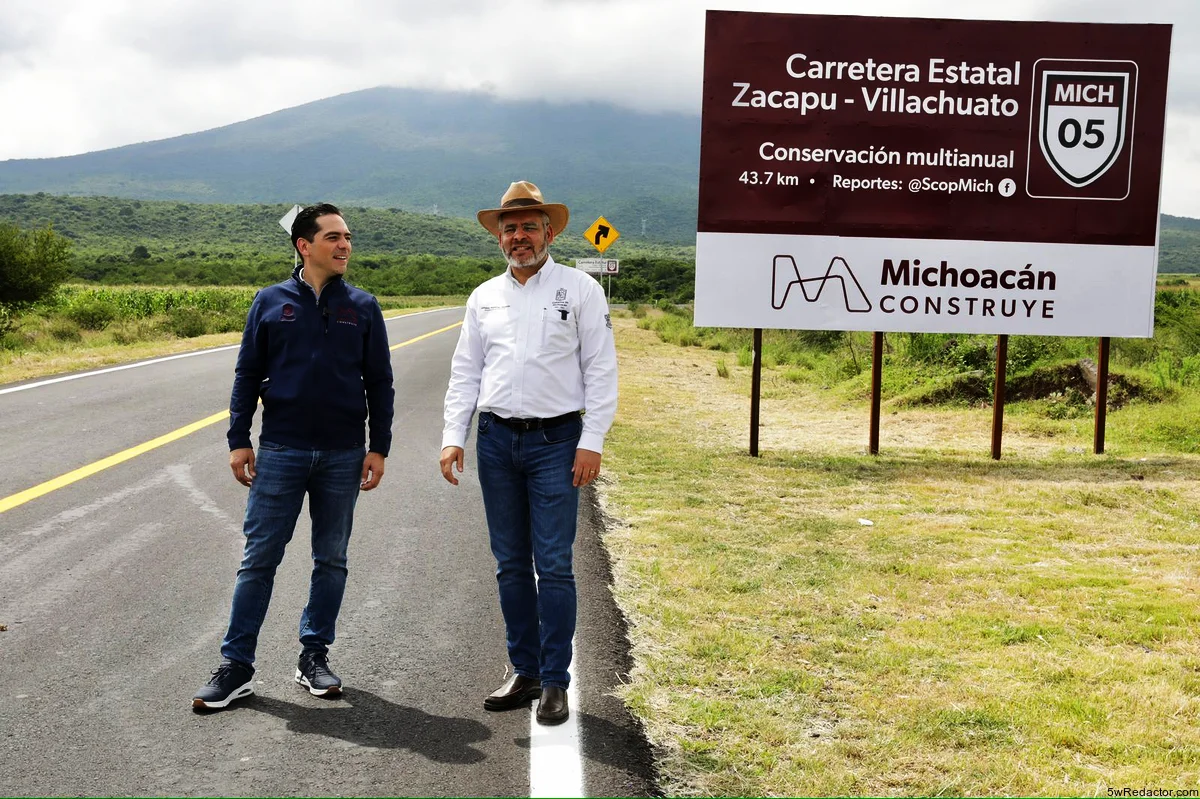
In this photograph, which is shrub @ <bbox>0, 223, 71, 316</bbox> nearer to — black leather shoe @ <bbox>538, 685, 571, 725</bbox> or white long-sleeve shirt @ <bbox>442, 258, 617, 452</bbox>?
white long-sleeve shirt @ <bbox>442, 258, 617, 452</bbox>

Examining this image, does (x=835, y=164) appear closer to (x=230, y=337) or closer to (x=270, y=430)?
(x=270, y=430)

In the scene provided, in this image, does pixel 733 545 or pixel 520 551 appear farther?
pixel 733 545

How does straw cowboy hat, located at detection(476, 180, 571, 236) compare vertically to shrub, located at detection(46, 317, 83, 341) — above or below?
above

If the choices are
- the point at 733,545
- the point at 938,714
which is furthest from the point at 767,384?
the point at 938,714

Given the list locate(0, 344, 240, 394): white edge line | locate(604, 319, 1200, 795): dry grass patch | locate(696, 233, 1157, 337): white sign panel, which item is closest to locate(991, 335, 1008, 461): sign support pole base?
locate(696, 233, 1157, 337): white sign panel

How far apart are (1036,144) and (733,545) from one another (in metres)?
6.42

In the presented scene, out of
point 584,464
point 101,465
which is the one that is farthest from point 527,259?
point 101,465

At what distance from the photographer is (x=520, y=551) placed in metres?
4.40

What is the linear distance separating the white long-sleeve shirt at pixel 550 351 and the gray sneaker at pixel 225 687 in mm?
1356

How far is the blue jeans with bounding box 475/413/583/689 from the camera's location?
425cm

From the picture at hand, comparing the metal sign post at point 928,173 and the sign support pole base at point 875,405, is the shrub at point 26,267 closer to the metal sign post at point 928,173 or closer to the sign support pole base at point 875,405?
the metal sign post at point 928,173

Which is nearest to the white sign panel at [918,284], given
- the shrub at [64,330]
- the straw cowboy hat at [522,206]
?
the straw cowboy hat at [522,206]

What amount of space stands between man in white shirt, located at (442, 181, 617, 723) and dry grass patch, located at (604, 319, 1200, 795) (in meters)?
0.50

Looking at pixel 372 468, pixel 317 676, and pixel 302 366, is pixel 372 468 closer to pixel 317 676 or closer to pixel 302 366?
pixel 302 366
